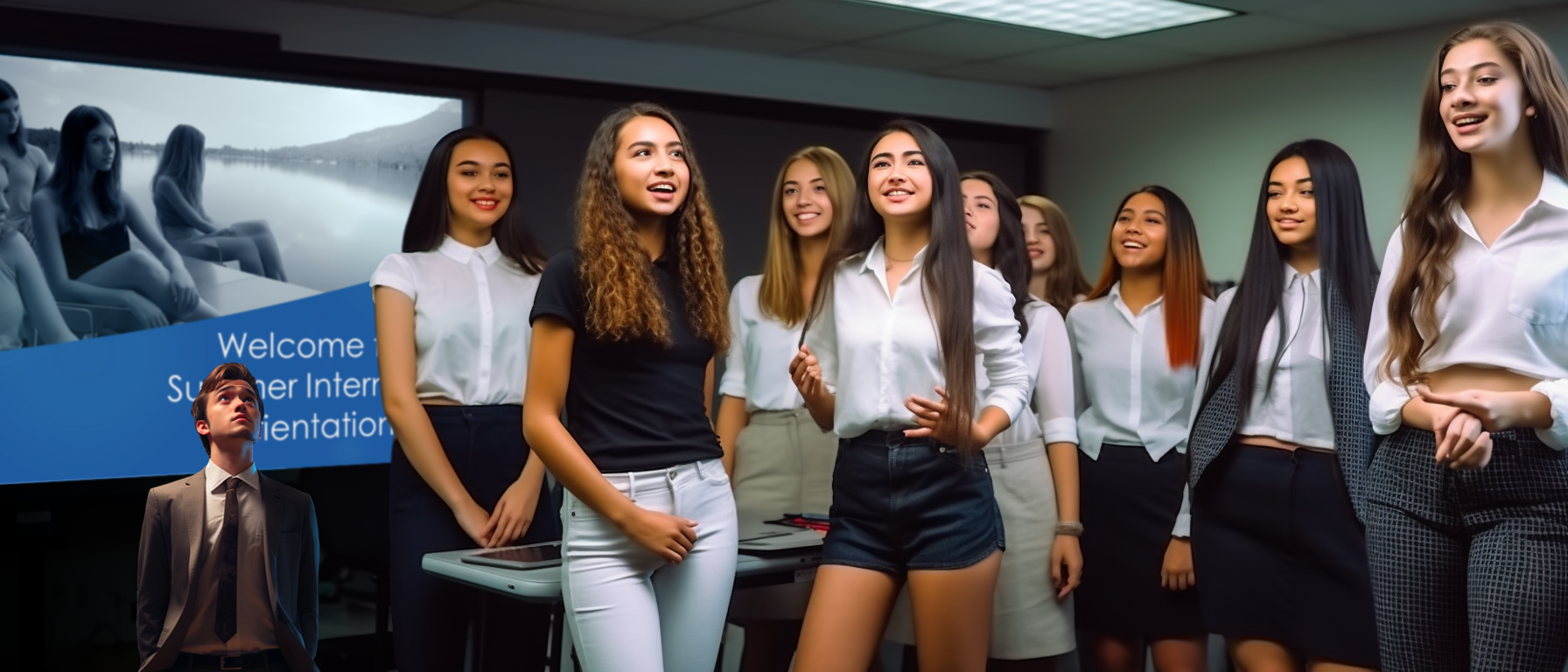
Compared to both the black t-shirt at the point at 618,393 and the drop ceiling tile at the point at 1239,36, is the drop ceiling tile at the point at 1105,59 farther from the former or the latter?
the black t-shirt at the point at 618,393

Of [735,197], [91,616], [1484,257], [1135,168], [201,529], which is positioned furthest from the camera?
[1135,168]

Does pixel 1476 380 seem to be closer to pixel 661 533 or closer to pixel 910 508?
pixel 910 508

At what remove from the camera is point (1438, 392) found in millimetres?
1886

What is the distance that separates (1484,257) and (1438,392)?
213 millimetres

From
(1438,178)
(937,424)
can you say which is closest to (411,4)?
(937,424)

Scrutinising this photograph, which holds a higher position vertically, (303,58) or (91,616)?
(303,58)

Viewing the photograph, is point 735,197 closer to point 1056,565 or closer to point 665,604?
point 1056,565

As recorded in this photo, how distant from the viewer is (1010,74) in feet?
22.7

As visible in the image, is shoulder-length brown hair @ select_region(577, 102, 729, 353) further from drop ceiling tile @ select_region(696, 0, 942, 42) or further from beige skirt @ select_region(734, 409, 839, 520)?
drop ceiling tile @ select_region(696, 0, 942, 42)

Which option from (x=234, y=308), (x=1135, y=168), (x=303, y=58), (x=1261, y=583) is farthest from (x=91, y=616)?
(x=1135, y=168)

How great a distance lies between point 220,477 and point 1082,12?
14.2 ft

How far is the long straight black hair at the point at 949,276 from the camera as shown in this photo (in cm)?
233

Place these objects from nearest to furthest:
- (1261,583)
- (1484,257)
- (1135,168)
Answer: (1484,257) → (1261,583) → (1135,168)

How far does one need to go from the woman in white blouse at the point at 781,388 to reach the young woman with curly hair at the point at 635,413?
3.45 feet
